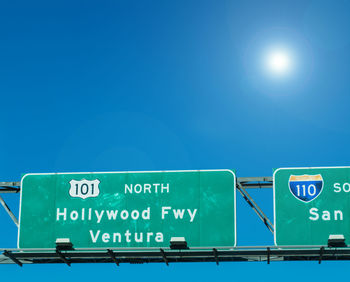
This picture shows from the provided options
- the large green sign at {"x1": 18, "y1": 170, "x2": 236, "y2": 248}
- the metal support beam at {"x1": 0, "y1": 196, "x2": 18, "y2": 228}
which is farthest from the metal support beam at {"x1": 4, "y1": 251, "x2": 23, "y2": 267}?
the metal support beam at {"x1": 0, "y1": 196, "x2": 18, "y2": 228}

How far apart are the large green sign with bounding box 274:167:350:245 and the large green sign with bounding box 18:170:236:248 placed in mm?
1731

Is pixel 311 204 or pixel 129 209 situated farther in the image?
pixel 129 209

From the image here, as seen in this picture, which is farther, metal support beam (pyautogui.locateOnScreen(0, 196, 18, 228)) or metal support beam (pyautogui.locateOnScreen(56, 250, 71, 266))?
metal support beam (pyautogui.locateOnScreen(0, 196, 18, 228))

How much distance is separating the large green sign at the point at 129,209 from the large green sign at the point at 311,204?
1731 mm

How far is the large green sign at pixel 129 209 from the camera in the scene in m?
30.7

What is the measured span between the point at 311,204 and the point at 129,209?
6479 millimetres

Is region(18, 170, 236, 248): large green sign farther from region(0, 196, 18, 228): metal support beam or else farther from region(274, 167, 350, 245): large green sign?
region(274, 167, 350, 245): large green sign

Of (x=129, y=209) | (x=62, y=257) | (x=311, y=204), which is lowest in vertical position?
(x=62, y=257)

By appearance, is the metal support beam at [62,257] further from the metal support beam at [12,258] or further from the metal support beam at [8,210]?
the metal support beam at [8,210]

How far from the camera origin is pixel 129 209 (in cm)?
3125

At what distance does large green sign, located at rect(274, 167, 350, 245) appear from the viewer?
29.9m

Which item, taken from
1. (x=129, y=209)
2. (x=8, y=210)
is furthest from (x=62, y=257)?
(x=129, y=209)

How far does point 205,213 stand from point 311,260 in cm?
408

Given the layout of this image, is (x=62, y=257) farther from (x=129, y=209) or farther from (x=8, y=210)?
(x=129, y=209)
